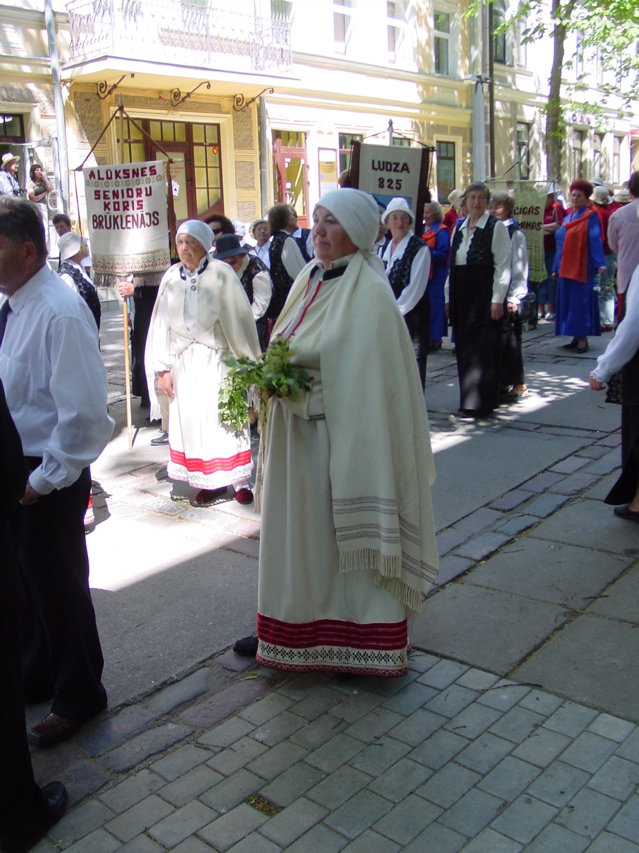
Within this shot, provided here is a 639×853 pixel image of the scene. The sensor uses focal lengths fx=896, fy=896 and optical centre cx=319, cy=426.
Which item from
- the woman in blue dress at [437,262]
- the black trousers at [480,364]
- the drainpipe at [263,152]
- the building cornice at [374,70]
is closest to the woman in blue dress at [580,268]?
the woman in blue dress at [437,262]

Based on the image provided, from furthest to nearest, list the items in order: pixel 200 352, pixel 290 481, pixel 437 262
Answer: pixel 437 262, pixel 200 352, pixel 290 481

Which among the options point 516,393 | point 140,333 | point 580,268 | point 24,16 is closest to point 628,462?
point 516,393

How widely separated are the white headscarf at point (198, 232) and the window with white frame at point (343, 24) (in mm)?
18714

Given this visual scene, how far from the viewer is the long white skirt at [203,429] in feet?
19.0

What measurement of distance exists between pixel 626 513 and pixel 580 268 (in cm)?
590

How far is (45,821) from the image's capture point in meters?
2.77

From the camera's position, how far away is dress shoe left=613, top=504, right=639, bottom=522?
17.1 feet

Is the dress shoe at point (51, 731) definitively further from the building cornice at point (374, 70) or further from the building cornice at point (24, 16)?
the building cornice at point (374, 70)

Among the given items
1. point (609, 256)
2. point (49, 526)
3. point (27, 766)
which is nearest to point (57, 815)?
point (27, 766)

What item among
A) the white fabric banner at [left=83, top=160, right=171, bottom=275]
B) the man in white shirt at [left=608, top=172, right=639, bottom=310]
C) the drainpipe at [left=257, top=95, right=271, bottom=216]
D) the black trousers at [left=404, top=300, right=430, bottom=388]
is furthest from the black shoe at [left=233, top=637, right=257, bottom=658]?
the drainpipe at [left=257, top=95, right=271, bottom=216]

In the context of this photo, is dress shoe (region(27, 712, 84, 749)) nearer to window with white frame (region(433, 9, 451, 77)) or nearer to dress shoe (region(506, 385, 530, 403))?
dress shoe (region(506, 385, 530, 403))

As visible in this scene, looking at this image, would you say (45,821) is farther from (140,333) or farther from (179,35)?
(179,35)

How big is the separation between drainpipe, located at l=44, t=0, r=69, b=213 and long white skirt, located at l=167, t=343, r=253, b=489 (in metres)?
11.9

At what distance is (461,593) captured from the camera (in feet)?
14.4
